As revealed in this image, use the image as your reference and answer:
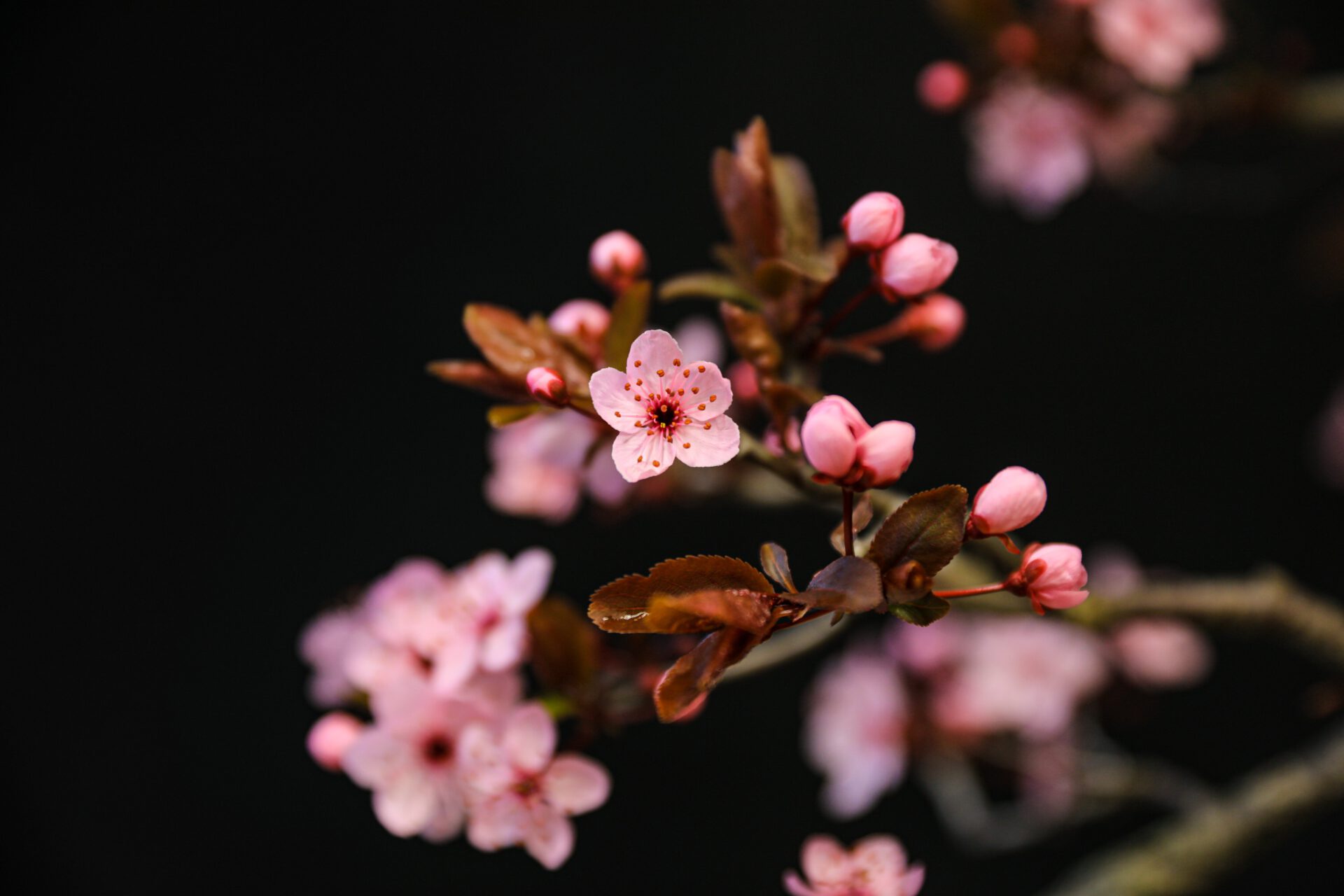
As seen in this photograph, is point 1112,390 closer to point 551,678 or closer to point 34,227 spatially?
point 551,678

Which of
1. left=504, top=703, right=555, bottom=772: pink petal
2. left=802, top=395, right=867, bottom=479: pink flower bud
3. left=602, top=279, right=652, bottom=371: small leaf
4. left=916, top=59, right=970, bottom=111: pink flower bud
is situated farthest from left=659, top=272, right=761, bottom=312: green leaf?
left=916, top=59, right=970, bottom=111: pink flower bud

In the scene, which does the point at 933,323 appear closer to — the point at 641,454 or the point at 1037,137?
the point at 641,454

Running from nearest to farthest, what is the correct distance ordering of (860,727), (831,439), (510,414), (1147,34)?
(831,439)
(510,414)
(1147,34)
(860,727)

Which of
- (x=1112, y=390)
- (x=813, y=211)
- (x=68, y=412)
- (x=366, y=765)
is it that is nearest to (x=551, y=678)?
(x=366, y=765)

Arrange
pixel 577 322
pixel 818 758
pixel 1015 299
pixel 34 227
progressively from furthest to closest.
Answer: pixel 1015 299
pixel 34 227
pixel 818 758
pixel 577 322

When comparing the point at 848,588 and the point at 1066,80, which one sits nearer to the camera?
the point at 848,588

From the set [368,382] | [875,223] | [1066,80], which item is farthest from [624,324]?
[368,382]

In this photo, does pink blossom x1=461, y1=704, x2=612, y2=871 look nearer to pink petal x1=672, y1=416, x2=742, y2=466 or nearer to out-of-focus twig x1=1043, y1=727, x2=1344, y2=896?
pink petal x1=672, y1=416, x2=742, y2=466
